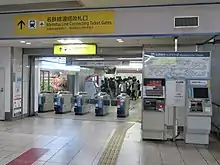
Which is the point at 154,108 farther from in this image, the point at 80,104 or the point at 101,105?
the point at 80,104

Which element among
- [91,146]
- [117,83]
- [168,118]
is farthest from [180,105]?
[117,83]

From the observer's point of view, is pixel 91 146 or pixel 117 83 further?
pixel 117 83

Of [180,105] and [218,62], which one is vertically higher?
[218,62]

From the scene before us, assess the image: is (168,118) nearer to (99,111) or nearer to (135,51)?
(135,51)

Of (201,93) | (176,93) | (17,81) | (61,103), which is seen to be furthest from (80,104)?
(201,93)

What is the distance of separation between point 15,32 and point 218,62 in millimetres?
6030

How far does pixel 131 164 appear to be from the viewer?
16.0 feet

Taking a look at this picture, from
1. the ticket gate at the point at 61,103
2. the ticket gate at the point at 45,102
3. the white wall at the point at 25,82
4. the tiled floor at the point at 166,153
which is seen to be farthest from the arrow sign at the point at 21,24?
the ticket gate at the point at 45,102

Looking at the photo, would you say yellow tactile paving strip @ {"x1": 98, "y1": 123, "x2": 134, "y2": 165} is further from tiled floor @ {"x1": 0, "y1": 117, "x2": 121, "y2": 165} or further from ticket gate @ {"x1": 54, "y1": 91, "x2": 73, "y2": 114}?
ticket gate @ {"x1": 54, "y1": 91, "x2": 73, "y2": 114}

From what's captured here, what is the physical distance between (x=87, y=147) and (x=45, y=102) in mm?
7464

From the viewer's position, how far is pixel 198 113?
6457mm

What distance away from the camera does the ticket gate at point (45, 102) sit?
41.7 feet

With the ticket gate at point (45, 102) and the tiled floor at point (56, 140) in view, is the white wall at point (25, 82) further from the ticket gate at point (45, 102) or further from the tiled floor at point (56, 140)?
the ticket gate at point (45, 102)

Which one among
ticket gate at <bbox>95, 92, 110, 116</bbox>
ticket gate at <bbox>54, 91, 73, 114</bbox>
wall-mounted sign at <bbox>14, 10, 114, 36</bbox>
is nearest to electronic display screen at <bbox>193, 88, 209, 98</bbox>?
wall-mounted sign at <bbox>14, 10, 114, 36</bbox>
